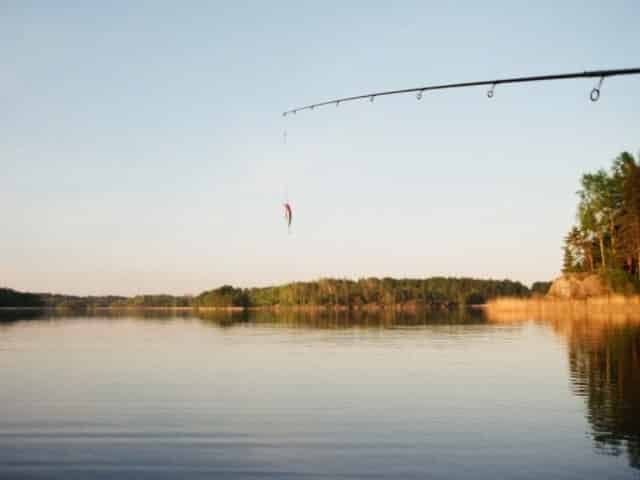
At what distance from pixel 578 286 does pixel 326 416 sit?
264 feet

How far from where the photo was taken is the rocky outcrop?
276 feet

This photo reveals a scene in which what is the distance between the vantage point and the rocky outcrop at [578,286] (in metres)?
84.2

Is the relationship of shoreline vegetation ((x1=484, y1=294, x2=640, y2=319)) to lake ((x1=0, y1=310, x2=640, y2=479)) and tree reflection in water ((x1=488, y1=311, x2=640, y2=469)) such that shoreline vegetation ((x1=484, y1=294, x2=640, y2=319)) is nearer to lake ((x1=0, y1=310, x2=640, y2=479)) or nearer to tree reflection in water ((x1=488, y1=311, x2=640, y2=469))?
tree reflection in water ((x1=488, y1=311, x2=640, y2=469))

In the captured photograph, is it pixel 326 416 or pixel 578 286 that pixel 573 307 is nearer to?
pixel 578 286

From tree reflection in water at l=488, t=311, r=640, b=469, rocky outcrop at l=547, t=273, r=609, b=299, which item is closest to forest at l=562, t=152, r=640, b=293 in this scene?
rocky outcrop at l=547, t=273, r=609, b=299

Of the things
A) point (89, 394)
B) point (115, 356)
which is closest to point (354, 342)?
point (115, 356)

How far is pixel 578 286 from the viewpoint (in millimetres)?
88250

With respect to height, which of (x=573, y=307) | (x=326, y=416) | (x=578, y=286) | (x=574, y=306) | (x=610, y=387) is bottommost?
(x=326, y=416)

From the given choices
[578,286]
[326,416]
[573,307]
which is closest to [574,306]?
[573,307]

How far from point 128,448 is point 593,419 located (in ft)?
34.5

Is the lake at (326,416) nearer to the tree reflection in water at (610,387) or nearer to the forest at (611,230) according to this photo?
the tree reflection in water at (610,387)

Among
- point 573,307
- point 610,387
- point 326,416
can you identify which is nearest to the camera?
point 326,416

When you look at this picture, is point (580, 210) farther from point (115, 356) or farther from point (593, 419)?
point (593, 419)

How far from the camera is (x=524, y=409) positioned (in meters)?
16.8
